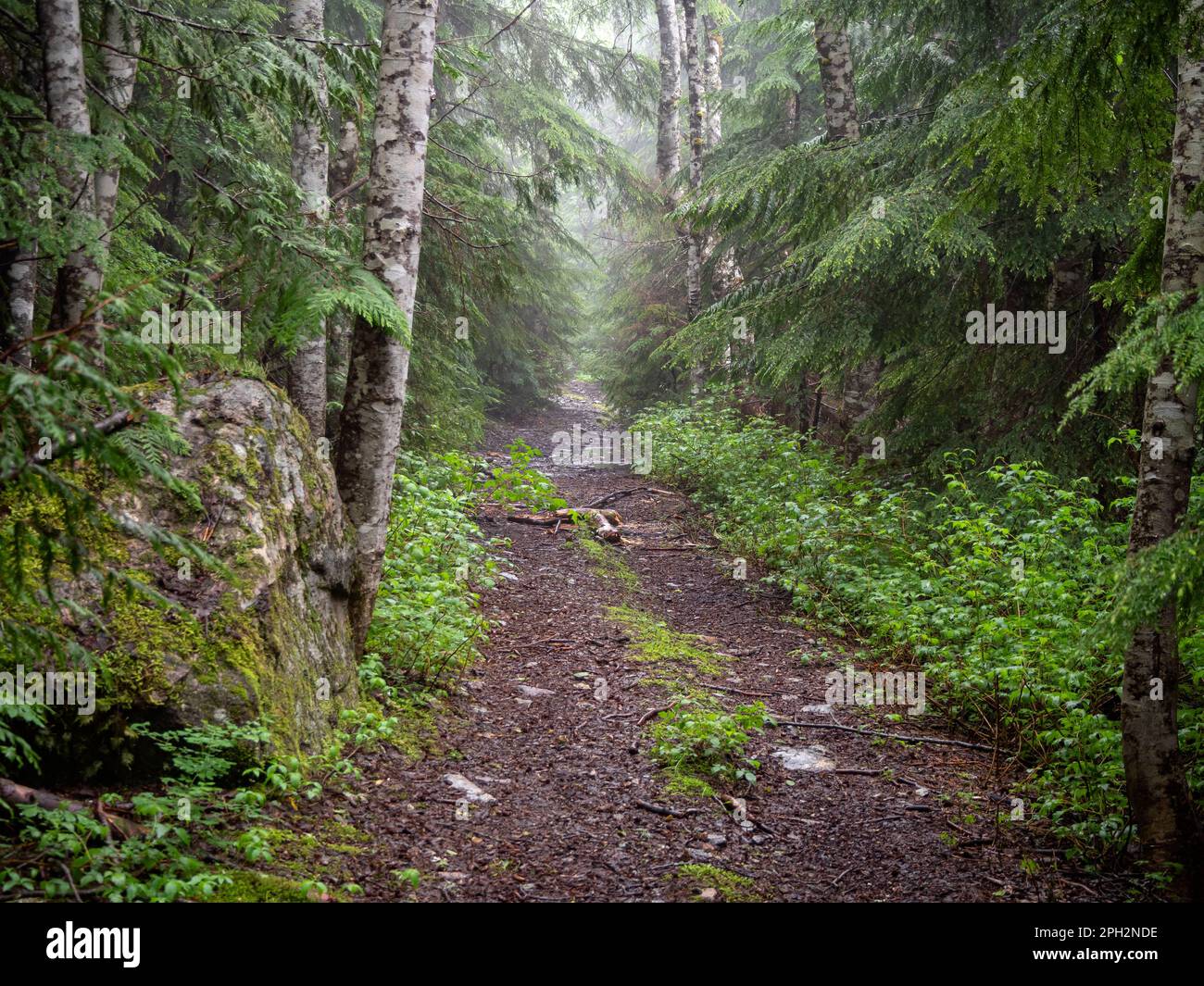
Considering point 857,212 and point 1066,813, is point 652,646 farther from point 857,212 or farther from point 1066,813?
point 857,212

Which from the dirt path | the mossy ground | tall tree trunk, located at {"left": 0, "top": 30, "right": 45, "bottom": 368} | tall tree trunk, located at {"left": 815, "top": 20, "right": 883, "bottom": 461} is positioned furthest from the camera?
tall tree trunk, located at {"left": 815, "top": 20, "right": 883, "bottom": 461}

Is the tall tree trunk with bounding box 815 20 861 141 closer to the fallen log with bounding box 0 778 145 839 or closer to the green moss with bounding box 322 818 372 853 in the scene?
the green moss with bounding box 322 818 372 853

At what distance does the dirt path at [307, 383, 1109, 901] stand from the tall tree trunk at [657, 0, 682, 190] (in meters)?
14.0

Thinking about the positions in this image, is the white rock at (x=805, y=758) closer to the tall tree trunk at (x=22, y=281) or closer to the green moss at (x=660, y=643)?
the green moss at (x=660, y=643)

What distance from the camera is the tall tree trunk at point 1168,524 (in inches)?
141

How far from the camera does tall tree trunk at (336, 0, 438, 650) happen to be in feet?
16.9

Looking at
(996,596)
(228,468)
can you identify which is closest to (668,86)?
(996,596)

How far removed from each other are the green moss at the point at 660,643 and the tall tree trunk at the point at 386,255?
2782 mm

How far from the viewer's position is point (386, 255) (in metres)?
5.18

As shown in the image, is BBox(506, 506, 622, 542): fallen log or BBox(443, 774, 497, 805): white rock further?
BBox(506, 506, 622, 542): fallen log

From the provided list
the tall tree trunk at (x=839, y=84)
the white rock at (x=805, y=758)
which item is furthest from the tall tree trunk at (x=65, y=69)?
the tall tree trunk at (x=839, y=84)

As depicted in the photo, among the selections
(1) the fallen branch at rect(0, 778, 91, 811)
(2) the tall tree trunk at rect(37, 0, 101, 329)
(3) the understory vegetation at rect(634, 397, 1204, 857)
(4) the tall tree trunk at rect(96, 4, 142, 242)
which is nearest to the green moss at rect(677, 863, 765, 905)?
(3) the understory vegetation at rect(634, 397, 1204, 857)

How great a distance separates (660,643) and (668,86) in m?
14.7
